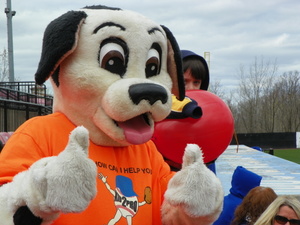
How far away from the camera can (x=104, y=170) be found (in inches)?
73.2

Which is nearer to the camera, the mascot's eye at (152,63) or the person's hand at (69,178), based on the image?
the person's hand at (69,178)

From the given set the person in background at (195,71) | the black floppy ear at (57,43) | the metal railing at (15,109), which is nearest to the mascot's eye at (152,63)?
the black floppy ear at (57,43)

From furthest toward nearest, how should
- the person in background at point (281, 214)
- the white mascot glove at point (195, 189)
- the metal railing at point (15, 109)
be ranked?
1. the metal railing at point (15, 109)
2. the person in background at point (281, 214)
3. the white mascot glove at point (195, 189)

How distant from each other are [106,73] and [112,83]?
51 mm

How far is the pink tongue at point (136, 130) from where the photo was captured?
1.79 meters

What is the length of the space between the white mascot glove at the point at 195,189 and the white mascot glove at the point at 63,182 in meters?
0.41

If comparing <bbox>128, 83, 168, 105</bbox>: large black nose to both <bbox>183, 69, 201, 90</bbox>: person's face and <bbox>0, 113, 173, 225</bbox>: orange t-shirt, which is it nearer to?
<bbox>0, 113, 173, 225</bbox>: orange t-shirt

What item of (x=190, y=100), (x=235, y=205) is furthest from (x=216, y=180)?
(x=235, y=205)

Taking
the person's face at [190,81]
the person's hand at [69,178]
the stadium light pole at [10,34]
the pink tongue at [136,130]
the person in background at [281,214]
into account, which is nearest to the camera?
the person's hand at [69,178]

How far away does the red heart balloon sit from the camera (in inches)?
121

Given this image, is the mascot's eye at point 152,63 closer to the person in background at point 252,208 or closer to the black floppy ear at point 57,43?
the black floppy ear at point 57,43

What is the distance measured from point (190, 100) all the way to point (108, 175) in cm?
141

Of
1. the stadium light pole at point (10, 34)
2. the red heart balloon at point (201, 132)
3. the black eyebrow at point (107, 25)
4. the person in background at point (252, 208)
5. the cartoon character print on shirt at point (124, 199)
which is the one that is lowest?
the person in background at point (252, 208)

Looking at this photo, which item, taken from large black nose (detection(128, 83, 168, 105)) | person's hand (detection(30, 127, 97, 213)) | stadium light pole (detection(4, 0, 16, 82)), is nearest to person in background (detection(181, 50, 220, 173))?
large black nose (detection(128, 83, 168, 105))
